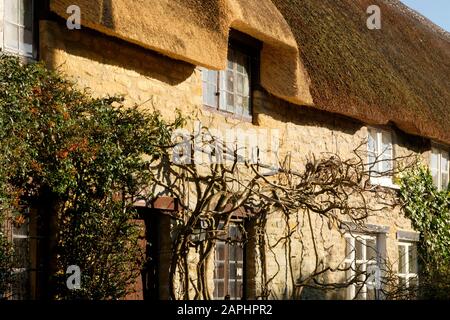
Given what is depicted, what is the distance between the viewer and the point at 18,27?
854cm

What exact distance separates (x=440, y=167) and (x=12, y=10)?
9.77m

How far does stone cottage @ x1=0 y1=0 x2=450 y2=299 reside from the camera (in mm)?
8758

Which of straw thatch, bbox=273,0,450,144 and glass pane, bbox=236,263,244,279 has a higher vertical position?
straw thatch, bbox=273,0,450,144

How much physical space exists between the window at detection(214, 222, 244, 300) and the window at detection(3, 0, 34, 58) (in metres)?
3.30

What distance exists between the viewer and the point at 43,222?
336 inches

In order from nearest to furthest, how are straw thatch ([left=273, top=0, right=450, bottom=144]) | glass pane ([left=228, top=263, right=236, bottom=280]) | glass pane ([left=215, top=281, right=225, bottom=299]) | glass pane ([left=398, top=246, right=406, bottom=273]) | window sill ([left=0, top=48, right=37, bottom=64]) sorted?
window sill ([left=0, top=48, right=37, bottom=64]) → glass pane ([left=215, top=281, right=225, bottom=299]) → glass pane ([left=228, top=263, right=236, bottom=280]) → straw thatch ([left=273, top=0, right=450, bottom=144]) → glass pane ([left=398, top=246, right=406, bottom=273])

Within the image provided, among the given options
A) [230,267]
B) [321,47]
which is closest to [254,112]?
[321,47]

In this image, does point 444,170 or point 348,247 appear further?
point 444,170

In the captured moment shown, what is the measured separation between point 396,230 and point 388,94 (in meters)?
2.22

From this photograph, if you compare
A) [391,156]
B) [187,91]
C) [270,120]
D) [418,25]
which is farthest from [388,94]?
[418,25]

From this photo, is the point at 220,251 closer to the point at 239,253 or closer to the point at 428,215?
the point at 239,253

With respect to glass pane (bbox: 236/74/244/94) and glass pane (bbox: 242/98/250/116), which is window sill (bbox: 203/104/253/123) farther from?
glass pane (bbox: 236/74/244/94)

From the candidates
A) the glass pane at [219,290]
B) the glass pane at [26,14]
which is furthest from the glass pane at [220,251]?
the glass pane at [26,14]

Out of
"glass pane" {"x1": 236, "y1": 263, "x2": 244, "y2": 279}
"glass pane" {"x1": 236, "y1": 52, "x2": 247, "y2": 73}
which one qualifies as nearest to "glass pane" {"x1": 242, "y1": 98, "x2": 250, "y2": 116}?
"glass pane" {"x1": 236, "y1": 52, "x2": 247, "y2": 73}
